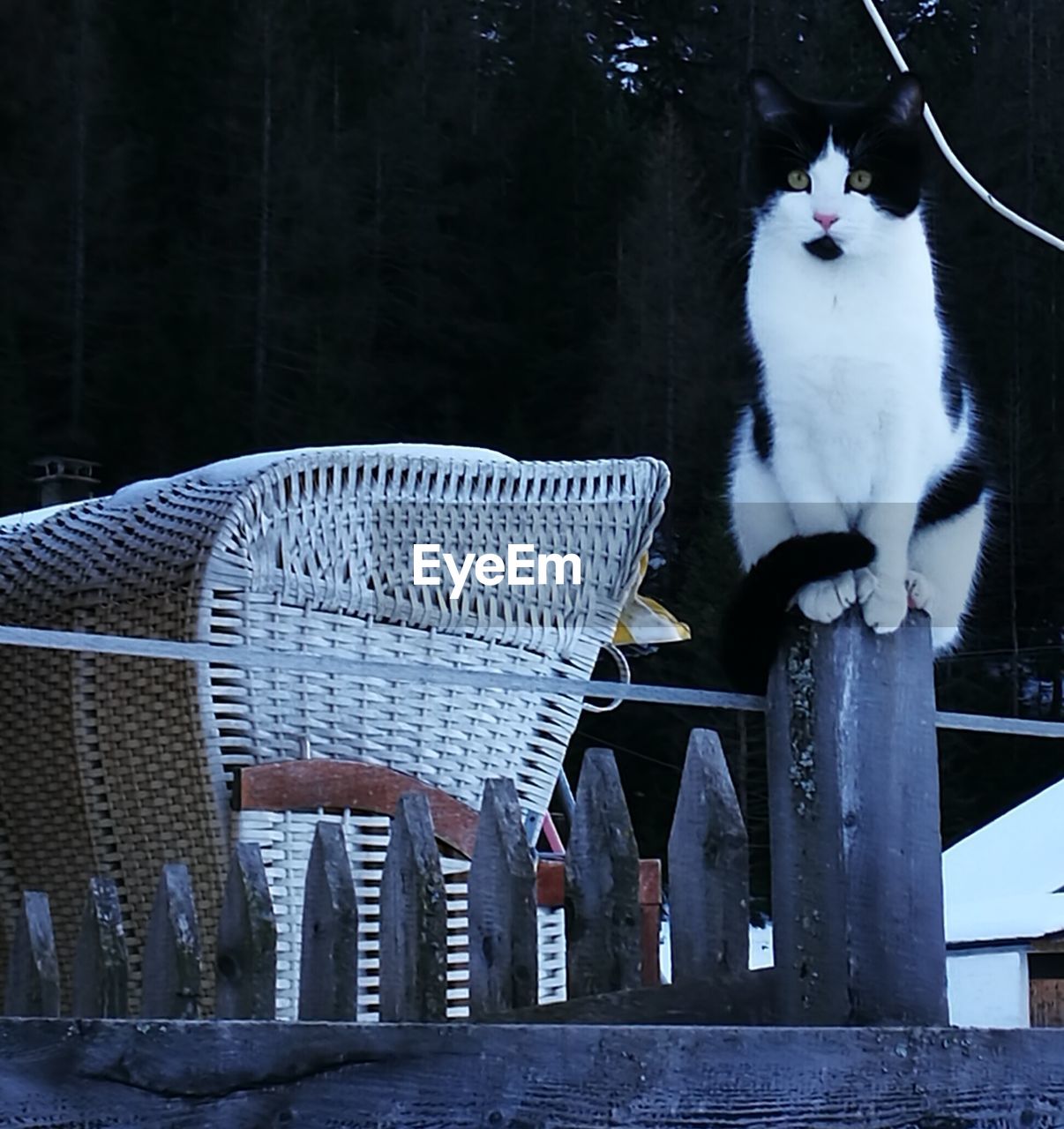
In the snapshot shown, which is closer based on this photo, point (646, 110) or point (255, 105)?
point (646, 110)

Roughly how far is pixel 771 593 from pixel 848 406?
5.5 inches

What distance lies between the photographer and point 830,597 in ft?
3.92

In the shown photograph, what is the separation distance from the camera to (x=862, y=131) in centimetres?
144

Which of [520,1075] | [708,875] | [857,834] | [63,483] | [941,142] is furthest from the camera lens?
[63,483]

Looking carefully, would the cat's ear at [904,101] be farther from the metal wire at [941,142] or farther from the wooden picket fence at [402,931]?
the wooden picket fence at [402,931]

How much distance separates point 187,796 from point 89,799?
14 cm

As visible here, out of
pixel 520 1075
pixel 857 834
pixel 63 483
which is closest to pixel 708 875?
pixel 857 834

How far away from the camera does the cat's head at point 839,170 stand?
1.37m

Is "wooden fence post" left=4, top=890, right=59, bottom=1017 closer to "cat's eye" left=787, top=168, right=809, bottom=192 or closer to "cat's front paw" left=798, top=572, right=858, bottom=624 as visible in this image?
"cat's front paw" left=798, top=572, right=858, bottom=624

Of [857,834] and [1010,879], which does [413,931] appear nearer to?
[857,834]

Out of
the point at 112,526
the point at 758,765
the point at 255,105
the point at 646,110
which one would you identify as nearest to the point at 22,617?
the point at 112,526

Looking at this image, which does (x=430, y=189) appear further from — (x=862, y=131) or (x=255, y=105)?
(x=862, y=131)

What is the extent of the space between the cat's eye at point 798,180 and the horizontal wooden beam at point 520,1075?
67 centimetres

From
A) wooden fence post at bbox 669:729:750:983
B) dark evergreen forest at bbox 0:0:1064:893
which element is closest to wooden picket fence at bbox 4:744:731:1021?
wooden fence post at bbox 669:729:750:983
